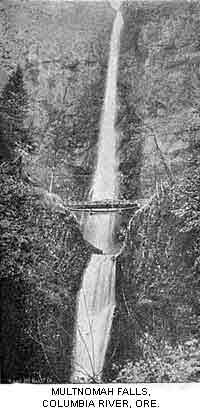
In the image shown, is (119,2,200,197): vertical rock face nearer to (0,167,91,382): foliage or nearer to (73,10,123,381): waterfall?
(73,10,123,381): waterfall

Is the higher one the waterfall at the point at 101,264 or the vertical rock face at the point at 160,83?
the vertical rock face at the point at 160,83

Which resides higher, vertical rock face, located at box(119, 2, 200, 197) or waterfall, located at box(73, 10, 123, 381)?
vertical rock face, located at box(119, 2, 200, 197)

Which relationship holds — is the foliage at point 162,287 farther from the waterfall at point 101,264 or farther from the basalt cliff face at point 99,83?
the basalt cliff face at point 99,83

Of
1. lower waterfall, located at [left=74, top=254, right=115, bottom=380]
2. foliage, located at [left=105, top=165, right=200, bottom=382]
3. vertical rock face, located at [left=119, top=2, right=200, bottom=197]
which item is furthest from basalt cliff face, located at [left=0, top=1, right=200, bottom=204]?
lower waterfall, located at [left=74, top=254, right=115, bottom=380]

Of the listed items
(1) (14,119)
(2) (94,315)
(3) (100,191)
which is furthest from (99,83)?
(2) (94,315)

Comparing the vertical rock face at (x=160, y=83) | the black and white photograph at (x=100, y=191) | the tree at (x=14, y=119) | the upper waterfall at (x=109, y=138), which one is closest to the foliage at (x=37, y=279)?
the black and white photograph at (x=100, y=191)

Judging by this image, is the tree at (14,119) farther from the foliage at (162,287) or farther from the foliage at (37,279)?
the foliage at (162,287)

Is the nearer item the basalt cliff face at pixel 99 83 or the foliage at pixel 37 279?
the foliage at pixel 37 279
